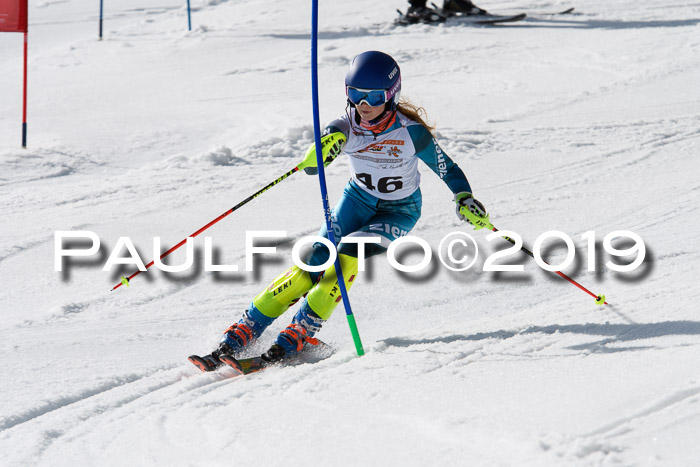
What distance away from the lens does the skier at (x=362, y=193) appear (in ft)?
12.5

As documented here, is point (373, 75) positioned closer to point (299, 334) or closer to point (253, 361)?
point (299, 334)

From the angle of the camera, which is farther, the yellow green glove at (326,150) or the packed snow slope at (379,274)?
the yellow green glove at (326,150)

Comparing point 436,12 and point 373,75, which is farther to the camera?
point 436,12

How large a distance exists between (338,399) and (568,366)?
98 centimetres

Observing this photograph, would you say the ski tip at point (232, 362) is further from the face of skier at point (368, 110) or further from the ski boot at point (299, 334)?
the face of skier at point (368, 110)

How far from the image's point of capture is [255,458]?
2.62 metres

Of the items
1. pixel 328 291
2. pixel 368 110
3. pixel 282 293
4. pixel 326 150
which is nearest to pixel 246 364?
pixel 282 293

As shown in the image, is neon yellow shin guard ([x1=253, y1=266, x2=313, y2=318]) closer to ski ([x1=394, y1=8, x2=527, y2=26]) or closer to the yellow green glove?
the yellow green glove

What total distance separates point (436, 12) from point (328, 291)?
11982mm

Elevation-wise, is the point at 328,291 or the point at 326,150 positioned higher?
the point at 326,150

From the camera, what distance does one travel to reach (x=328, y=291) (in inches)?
149

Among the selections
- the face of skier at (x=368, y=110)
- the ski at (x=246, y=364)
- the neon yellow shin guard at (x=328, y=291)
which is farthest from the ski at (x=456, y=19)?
the ski at (x=246, y=364)

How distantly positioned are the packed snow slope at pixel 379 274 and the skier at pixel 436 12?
1.44 meters

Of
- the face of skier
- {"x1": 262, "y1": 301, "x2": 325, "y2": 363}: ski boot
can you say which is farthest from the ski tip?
the face of skier
